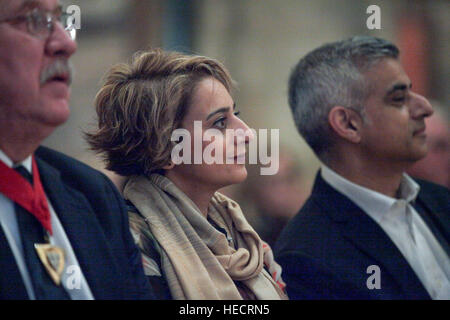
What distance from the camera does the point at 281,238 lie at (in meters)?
2.19

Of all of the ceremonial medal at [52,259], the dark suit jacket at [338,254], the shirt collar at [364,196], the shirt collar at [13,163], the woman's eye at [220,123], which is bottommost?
the dark suit jacket at [338,254]

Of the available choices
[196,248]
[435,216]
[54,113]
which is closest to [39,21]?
[54,113]

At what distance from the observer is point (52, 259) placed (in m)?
1.46

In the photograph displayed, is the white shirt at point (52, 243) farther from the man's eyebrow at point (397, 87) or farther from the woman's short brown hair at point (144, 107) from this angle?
the man's eyebrow at point (397, 87)

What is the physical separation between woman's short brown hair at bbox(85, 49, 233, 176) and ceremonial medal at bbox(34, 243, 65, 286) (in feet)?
1.54

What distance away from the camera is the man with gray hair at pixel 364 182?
2.09 meters

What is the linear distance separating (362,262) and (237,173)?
52 centimetres

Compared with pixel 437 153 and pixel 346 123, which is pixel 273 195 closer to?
pixel 346 123

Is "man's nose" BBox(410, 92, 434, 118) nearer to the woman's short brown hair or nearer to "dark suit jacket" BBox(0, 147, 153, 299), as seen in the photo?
the woman's short brown hair

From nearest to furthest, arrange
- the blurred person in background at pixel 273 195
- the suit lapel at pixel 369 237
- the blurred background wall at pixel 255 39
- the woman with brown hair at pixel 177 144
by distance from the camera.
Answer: the woman with brown hair at pixel 177 144 → the blurred background wall at pixel 255 39 → the suit lapel at pixel 369 237 → the blurred person in background at pixel 273 195

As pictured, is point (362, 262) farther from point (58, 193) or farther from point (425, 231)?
point (58, 193)

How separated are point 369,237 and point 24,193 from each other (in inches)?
44.9

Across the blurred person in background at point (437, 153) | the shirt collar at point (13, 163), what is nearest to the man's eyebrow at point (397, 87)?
the blurred person in background at point (437, 153)

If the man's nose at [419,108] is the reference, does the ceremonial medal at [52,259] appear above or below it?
below
